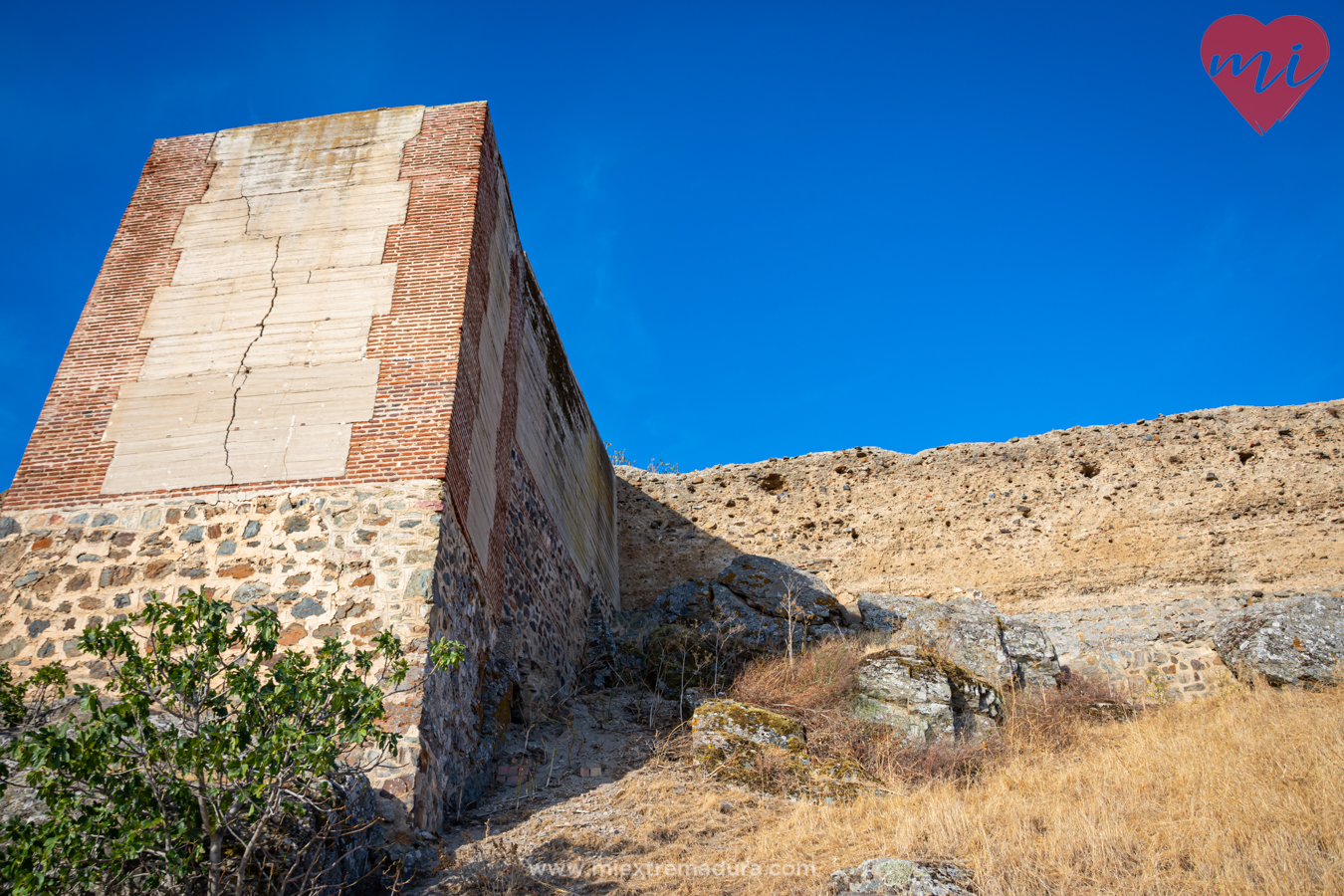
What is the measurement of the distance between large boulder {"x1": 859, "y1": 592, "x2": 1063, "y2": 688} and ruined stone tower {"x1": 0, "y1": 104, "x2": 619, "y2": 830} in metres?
4.42

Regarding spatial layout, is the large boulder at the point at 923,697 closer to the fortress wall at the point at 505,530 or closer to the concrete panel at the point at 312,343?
the fortress wall at the point at 505,530

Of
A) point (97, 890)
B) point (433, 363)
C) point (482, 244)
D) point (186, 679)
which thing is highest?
point (482, 244)

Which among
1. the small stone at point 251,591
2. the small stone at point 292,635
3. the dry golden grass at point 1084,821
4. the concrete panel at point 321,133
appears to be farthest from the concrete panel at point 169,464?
the dry golden grass at point 1084,821

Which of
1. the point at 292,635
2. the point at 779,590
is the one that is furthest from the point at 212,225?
the point at 779,590

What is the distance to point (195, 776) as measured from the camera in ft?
13.5

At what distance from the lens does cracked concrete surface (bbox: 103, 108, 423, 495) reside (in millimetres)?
7234

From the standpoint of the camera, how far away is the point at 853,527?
14.0 meters

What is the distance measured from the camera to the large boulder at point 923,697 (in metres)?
7.62

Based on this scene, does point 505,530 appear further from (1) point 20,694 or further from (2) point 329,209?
(1) point 20,694

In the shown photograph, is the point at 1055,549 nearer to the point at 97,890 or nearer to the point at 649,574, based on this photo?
the point at 649,574

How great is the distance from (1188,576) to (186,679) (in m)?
12.1

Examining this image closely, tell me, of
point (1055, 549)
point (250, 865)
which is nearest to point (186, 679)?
point (250, 865)

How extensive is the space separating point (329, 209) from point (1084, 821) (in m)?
8.41

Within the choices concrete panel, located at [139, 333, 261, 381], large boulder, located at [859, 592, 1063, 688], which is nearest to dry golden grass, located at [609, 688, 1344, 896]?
large boulder, located at [859, 592, 1063, 688]
